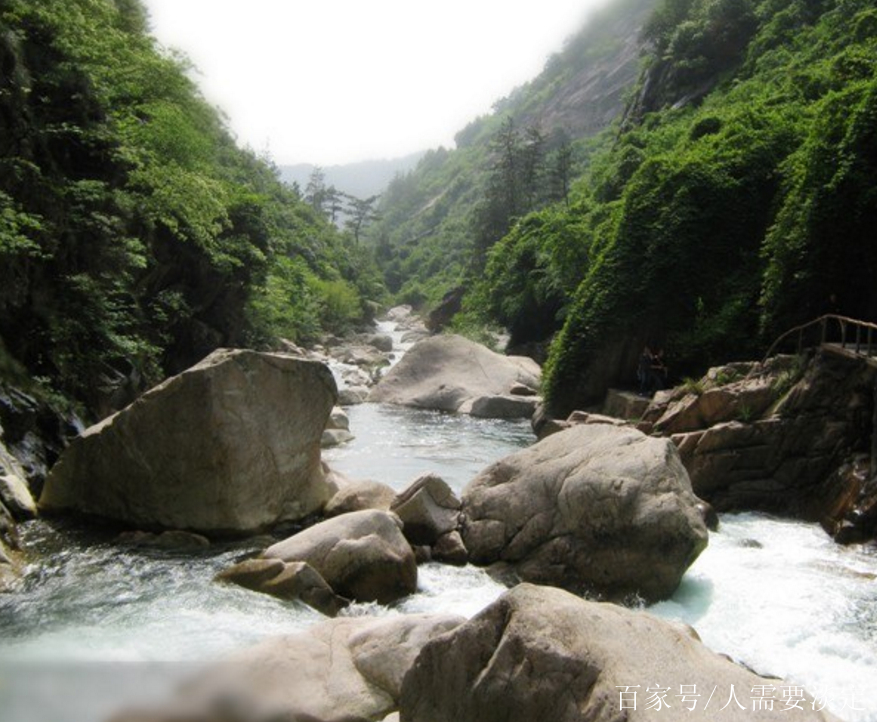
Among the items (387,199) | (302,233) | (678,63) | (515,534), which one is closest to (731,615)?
(515,534)

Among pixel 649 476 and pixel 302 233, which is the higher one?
pixel 302 233

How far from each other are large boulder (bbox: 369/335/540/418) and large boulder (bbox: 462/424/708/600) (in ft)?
46.5

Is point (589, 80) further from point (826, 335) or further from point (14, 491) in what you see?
point (14, 491)

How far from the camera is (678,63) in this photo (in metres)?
46.2

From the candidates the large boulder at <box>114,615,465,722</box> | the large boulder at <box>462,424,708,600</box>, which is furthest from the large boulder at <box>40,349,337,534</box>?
the large boulder at <box>114,615,465,722</box>

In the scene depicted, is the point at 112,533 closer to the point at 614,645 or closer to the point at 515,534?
the point at 515,534

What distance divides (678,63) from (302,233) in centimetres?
3238

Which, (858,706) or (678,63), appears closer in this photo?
(858,706)

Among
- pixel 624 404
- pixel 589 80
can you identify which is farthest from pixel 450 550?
pixel 589 80

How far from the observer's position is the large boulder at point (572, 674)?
478 cm

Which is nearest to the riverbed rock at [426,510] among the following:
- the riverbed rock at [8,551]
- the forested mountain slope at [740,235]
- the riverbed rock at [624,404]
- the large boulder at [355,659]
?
the large boulder at [355,659]

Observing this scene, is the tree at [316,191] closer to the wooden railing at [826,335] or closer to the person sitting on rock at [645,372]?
the person sitting on rock at [645,372]

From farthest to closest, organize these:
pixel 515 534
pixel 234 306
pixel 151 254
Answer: pixel 234 306, pixel 151 254, pixel 515 534

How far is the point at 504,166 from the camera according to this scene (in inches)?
2527
